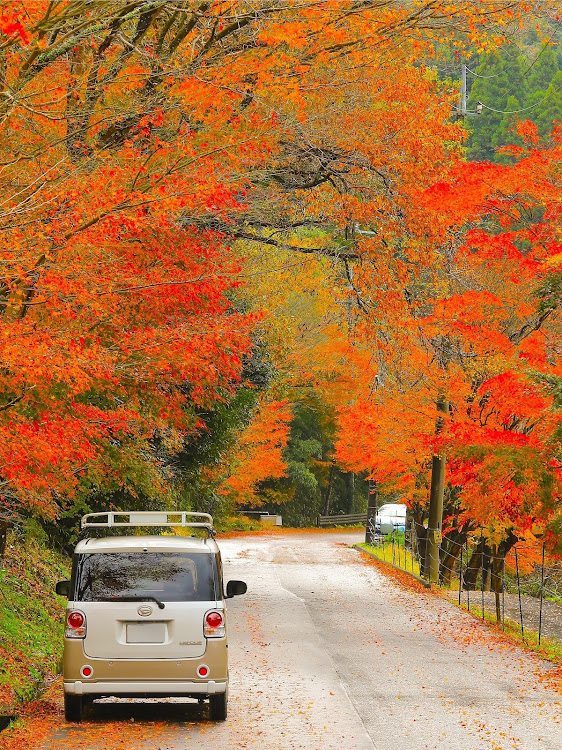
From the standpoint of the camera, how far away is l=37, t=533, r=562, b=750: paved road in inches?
351

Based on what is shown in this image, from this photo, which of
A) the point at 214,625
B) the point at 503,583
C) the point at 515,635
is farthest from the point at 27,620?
the point at 515,635

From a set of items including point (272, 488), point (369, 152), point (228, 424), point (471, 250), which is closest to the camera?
point (369, 152)

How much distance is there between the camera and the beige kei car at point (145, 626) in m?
9.35

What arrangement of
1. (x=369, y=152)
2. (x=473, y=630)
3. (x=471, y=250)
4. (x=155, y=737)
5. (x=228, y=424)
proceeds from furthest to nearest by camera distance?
(x=228, y=424), (x=471, y=250), (x=473, y=630), (x=369, y=152), (x=155, y=737)

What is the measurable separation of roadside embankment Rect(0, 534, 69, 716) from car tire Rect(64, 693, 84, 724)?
25.4 inches

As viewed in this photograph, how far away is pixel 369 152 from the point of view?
52.5 feet

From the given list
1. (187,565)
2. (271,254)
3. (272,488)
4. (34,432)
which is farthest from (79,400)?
(272,488)

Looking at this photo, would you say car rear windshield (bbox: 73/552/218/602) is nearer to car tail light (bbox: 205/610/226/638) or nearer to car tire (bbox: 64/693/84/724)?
car tail light (bbox: 205/610/226/638)

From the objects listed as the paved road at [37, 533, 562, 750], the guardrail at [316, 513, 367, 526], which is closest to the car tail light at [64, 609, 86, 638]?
the paved road at [37, 533, 562, 750]

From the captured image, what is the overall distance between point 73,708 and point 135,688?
70 centimetres

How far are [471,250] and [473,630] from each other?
842 cm

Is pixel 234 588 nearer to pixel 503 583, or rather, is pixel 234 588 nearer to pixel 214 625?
pixel 214 625

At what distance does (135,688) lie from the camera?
934 centimetres

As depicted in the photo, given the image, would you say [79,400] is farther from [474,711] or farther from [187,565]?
[474,711]
